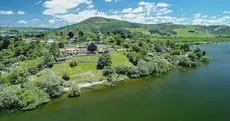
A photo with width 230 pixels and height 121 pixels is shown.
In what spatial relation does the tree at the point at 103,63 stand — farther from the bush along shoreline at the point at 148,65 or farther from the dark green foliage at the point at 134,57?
the dark green foliage at the point at 134,57

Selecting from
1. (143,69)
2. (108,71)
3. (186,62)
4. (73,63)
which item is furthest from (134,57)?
(186,62)

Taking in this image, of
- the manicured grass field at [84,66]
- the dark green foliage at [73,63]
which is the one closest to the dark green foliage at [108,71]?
the manicured grass field at [84,66]

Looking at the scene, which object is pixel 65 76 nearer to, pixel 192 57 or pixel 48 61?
pixel 48 61

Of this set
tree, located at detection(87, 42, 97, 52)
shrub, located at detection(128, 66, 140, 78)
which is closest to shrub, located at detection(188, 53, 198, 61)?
shrub, located at detection(128, 66, 140, 78)

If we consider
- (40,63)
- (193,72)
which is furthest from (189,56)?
(40,63)

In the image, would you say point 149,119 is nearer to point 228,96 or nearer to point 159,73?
point 228,96

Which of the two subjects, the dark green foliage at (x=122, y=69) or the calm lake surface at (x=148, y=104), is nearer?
the calm lake surface at (x=148, y=104)

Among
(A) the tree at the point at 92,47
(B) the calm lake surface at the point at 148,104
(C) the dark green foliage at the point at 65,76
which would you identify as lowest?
(B) the calm lake surface at the point at 148,104
